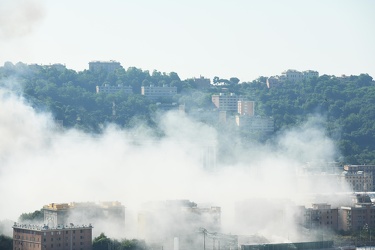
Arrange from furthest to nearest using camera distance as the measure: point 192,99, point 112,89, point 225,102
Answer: point 225,102, point 112,89, point 192,99

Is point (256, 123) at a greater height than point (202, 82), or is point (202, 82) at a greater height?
point (202, 82)

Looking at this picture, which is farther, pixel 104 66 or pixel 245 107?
pixel 104 66

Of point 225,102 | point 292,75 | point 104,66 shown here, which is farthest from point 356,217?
point 292,75

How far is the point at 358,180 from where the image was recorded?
53156mm

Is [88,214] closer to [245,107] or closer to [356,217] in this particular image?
[356,217]

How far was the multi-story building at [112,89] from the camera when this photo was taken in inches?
2815

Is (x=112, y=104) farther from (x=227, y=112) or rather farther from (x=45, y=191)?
(x=45, y=191)

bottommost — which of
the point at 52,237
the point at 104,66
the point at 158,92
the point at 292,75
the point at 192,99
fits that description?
the point at 52,237

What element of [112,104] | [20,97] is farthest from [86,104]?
[20,97]

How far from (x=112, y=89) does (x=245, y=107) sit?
27.2 feet

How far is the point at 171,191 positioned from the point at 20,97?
13.6 meters

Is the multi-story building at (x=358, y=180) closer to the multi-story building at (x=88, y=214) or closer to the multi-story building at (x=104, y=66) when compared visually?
the multi-story building at (x=88, y=214)

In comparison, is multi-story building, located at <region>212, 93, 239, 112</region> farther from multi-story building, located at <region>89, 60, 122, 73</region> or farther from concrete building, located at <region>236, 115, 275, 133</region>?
multi-story building, located at <region>89, 60, 122, 73</region>

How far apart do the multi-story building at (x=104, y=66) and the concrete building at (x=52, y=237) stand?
45099 millimetres
